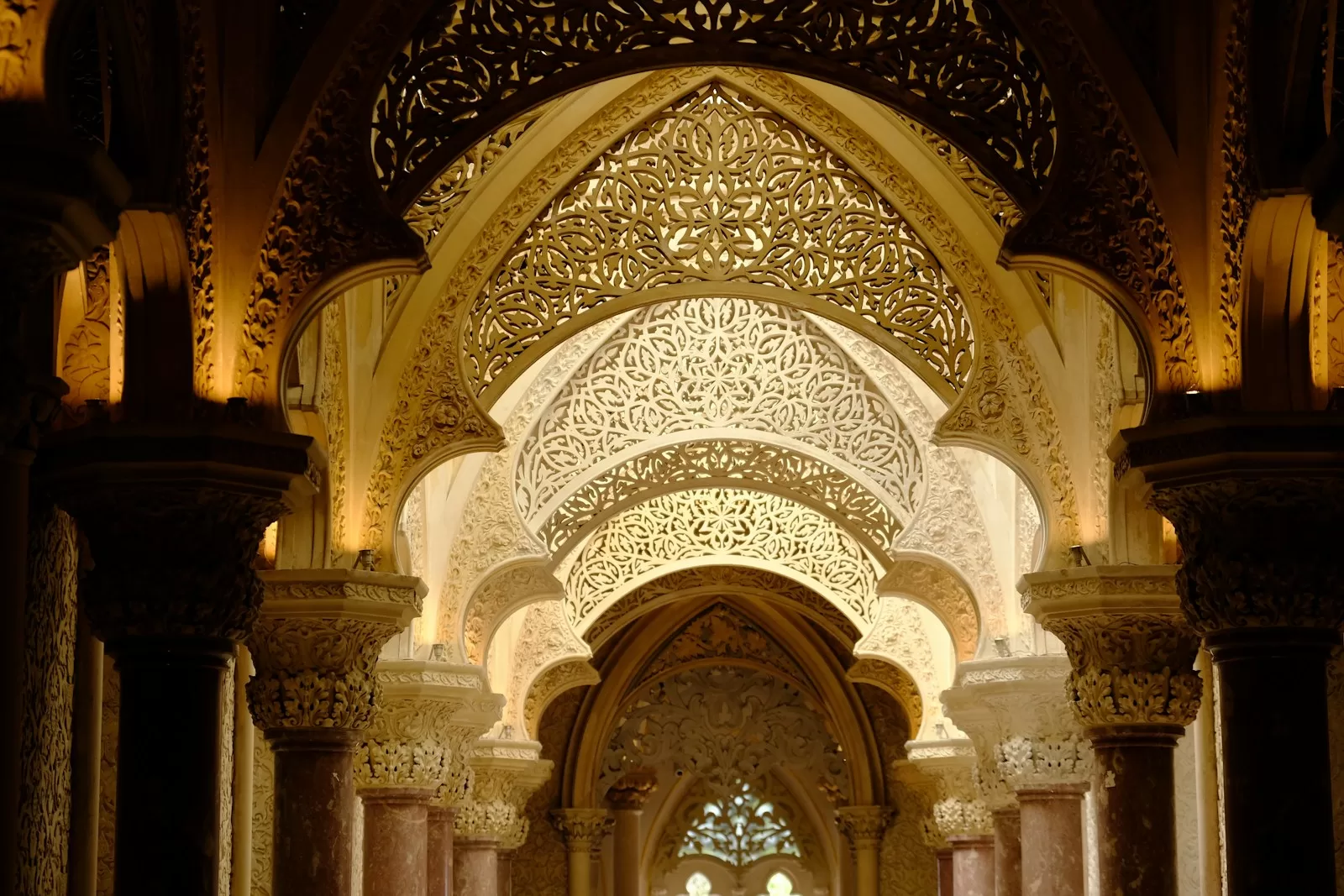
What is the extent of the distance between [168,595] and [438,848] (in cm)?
834

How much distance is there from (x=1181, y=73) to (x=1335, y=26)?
728 mm

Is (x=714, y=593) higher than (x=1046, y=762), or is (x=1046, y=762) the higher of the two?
(x=714, y=593)

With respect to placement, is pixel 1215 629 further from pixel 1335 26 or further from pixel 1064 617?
pixel 1064 617

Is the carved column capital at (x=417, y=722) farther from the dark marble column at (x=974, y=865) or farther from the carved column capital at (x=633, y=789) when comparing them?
the carved column capital at (x=633, y=789)

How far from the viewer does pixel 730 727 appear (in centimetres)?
2475

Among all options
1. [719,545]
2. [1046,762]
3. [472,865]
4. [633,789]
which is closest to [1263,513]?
[1046,762]

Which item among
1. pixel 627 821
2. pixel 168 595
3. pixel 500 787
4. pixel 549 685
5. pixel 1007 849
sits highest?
pixel 549 685

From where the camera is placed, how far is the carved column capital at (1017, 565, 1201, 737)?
911 cm

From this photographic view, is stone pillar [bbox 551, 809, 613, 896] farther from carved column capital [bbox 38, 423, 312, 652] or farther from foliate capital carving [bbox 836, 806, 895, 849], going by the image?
carved column capital [bbox 38, 423, 312, 652]

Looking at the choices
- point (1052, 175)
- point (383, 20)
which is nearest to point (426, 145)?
point (383, 20)

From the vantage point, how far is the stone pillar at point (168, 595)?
6605mm

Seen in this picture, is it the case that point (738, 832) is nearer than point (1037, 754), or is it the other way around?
point (1037, 754)

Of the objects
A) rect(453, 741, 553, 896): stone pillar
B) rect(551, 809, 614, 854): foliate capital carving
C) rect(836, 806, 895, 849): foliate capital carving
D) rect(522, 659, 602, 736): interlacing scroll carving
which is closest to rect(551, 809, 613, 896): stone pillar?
rect(551, 809, 614, 854): foliate capital carving

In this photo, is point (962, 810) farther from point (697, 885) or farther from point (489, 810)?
point (697, 885)
